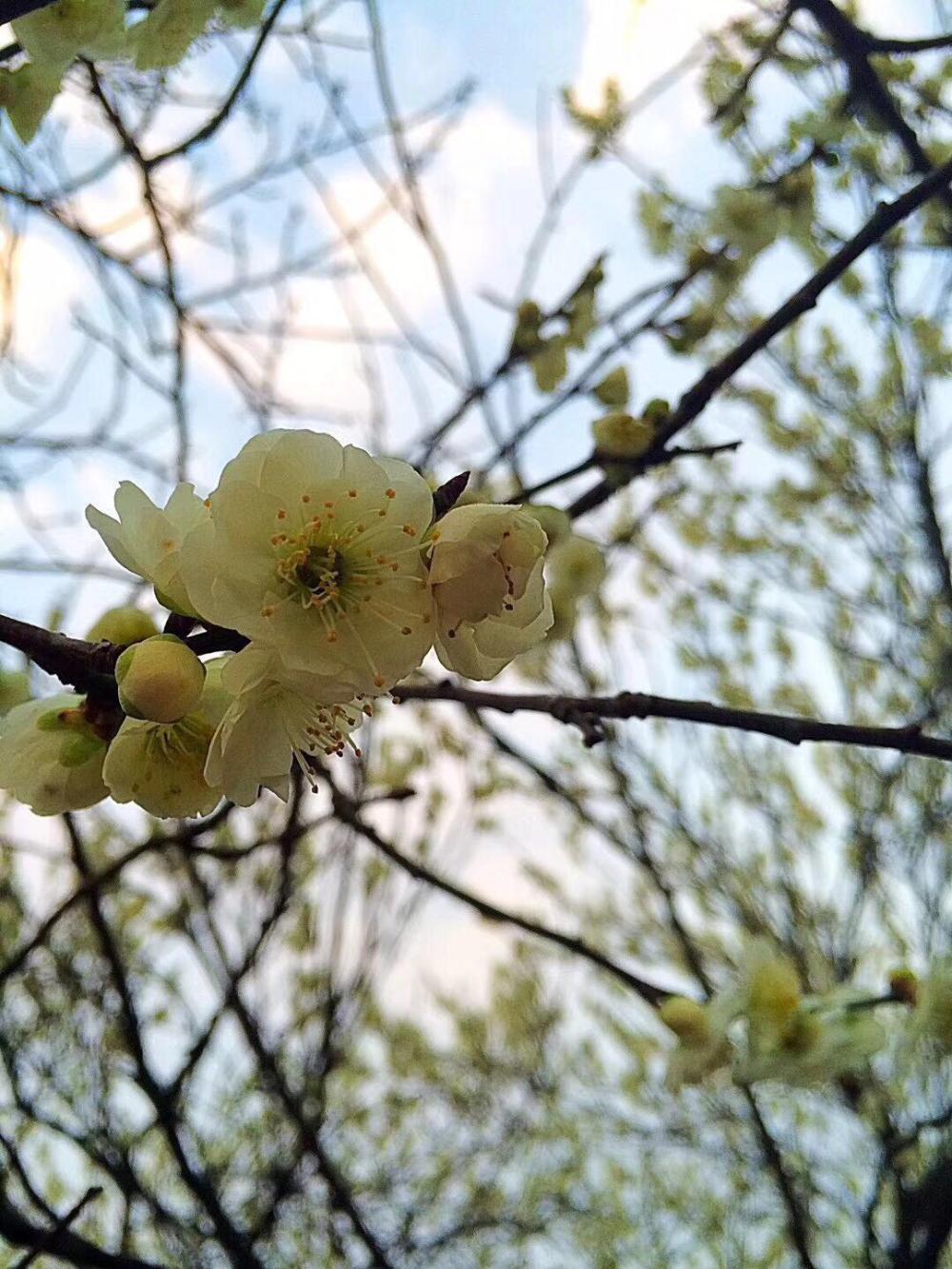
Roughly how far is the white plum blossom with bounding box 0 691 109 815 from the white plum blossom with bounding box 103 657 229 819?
0.10ft

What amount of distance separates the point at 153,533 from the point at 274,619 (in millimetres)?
117

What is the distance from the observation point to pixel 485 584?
64 cm

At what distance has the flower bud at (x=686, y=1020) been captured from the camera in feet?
4.27

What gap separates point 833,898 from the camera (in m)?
2.95

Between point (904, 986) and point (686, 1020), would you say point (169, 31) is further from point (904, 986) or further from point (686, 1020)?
point (904, 986)

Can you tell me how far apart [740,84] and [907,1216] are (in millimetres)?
2288

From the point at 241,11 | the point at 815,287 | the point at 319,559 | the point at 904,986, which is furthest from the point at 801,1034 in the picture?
the point at 241,11

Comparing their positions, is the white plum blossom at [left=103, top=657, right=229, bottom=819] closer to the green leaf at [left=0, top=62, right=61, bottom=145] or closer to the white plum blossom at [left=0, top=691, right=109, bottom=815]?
the white plum blossom at [left=0, top=691, right=109, bottom=815]

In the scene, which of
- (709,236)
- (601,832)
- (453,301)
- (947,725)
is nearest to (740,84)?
(709,236)

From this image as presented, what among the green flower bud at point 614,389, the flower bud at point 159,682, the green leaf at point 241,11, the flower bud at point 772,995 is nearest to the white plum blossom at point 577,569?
the green flower bud at point 614,389

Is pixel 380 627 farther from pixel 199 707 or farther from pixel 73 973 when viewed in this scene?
pixel 73 973

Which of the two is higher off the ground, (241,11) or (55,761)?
(241,11)

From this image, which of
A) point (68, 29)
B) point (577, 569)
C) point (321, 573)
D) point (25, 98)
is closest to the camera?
point (321, 573)

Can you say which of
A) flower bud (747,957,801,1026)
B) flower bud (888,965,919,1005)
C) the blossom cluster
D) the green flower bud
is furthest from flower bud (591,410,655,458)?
flower bud (888,965,919,1005)
